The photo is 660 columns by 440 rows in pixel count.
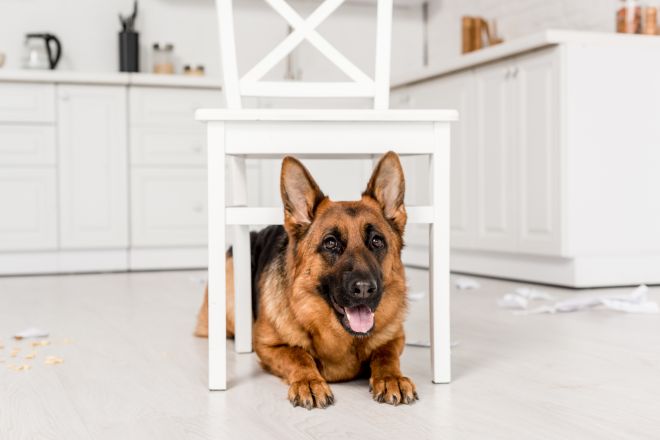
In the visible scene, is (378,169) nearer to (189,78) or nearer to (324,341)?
(324,341)

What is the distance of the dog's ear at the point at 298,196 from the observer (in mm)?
1797

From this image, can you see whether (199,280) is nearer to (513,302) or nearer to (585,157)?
(513,302)

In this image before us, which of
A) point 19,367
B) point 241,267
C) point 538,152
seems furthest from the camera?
point 538,152

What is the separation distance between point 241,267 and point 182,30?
13.6 feet

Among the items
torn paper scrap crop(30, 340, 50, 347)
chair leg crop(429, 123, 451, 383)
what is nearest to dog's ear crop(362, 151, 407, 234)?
chair leg crop(429, 123, 451, 383)

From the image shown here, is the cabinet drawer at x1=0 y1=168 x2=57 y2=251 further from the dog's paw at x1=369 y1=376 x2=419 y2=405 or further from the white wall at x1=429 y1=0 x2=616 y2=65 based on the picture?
the dog's paw at x1=369 y1=376 x2=419 y2=405

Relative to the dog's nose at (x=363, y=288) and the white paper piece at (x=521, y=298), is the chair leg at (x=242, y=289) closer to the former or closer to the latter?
the dog's nose at (x=363, y=288)

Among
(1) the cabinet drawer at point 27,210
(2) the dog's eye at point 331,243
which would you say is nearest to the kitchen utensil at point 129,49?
(1) the cabinet drawer at point 27,210

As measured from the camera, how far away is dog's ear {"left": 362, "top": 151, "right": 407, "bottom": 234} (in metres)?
1.83

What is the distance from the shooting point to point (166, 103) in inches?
205

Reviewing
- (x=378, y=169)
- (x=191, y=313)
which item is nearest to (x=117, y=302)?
(x=191, y=313)

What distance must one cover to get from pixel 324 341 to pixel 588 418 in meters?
0.61

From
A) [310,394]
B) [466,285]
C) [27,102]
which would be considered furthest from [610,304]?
[27,102]

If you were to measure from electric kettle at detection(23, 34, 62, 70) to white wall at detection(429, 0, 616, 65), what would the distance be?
2.66 meters
